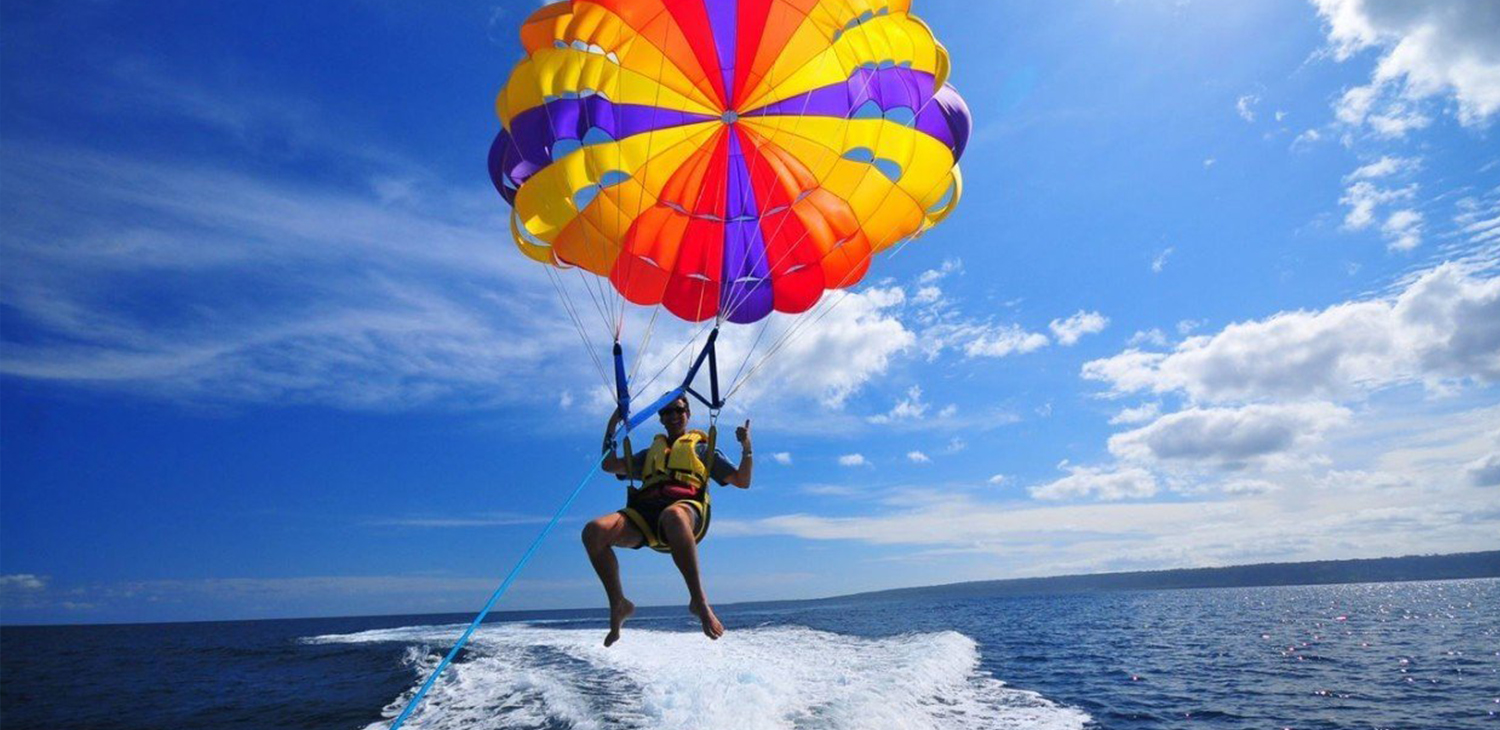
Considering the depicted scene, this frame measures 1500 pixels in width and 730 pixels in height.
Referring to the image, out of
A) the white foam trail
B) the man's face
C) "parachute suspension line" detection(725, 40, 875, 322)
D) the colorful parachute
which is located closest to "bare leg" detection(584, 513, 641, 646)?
the man's face

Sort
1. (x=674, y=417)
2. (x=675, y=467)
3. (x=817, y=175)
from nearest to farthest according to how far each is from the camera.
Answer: (x=675, y=467)
(x=674, y=417)
(x=817, y=175)

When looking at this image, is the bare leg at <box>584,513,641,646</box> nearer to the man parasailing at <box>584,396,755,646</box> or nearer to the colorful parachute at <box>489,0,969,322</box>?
the man parasailing at <box>584,396,755,646</box>

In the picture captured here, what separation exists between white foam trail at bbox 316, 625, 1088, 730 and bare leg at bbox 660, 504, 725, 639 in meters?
7.80

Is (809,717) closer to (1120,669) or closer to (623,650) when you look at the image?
(623,650)

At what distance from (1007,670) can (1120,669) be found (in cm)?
333

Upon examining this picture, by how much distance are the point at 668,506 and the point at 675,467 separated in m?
0.39

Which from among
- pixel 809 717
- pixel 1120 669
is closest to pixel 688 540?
pixel 809 717

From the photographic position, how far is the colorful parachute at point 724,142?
7.56 meters

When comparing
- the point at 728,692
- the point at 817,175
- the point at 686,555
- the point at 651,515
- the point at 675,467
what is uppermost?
the point at 817,175

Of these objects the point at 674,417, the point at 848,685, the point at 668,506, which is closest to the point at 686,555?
the point at 668,506

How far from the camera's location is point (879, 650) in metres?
24.1

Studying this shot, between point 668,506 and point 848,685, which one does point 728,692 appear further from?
point 668,506

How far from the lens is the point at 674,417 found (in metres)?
6.12

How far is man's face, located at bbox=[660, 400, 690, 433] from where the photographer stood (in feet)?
20.1
